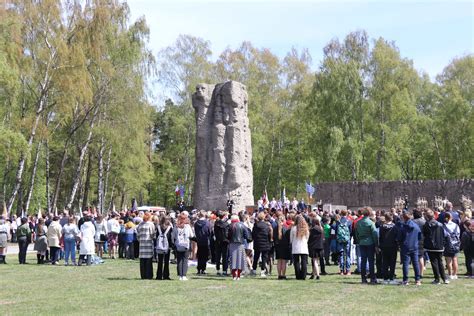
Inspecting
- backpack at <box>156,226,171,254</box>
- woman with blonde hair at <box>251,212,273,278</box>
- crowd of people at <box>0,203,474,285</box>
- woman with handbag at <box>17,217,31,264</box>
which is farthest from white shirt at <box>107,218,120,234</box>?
woman with blonde hair at <box>251,212,273,278</box>

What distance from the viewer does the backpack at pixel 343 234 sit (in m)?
17.8

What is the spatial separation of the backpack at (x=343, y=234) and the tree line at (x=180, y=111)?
58.0 feet

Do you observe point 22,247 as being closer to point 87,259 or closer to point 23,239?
point 23,239

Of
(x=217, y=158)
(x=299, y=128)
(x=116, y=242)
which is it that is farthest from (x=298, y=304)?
(x=299, y=128)

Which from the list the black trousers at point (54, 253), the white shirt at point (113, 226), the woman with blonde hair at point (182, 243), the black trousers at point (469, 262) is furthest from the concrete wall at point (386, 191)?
the woman with blonde hair at point (182, 243)

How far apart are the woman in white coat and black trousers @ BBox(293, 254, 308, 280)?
25.0 ft

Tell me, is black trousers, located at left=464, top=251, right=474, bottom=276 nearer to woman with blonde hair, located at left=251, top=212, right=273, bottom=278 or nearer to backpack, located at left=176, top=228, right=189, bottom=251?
woman with blonde hair, located at left=251, top=212, right=273, bottom=278

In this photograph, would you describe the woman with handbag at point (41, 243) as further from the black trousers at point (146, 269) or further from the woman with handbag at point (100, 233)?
the black trousers at point (146, 269)

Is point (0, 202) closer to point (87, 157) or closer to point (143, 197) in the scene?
point (87, 157)

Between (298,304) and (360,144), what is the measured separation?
3890cm

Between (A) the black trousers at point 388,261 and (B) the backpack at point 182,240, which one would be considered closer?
(A) the black trousers at point 388,261

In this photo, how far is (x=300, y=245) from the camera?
16234mm

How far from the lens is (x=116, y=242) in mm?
25906

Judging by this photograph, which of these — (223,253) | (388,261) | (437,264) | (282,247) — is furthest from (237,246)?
(437,264)
